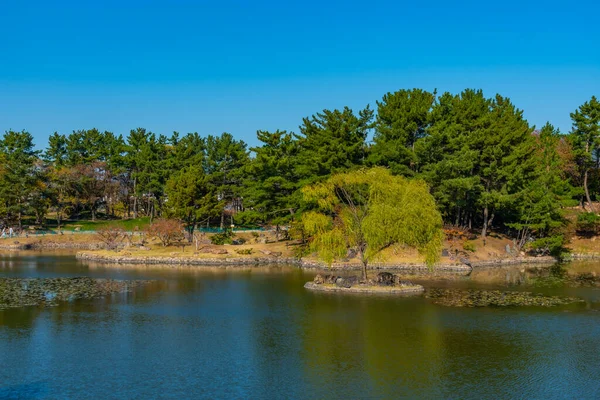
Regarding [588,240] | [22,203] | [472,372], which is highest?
[22,203]

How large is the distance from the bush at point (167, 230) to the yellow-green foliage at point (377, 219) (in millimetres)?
22766

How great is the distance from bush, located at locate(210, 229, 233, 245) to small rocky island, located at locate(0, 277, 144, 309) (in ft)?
70.3

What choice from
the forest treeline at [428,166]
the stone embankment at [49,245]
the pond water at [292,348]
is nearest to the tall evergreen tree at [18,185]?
the forest treeline at [428,166]

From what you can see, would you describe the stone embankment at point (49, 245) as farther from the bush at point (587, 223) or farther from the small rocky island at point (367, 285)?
the bush at point (587, 223)

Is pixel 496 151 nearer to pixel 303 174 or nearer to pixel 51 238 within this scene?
pixel 303 174

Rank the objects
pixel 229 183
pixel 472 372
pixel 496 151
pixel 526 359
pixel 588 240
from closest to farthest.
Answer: pixel 472 372 → pixel 526 359 → pixel 496 151 → pixel 588 240 → pixel 229 183

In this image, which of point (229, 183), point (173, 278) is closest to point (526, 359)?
point (173, 278)

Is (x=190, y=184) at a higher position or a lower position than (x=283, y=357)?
higher

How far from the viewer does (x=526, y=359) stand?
1014 inches

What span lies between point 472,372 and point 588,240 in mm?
56426

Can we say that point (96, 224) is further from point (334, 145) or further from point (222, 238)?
point (334, 145)

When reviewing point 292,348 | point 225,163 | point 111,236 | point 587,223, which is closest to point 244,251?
point 111,236

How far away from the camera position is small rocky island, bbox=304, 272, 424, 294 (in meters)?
41.2

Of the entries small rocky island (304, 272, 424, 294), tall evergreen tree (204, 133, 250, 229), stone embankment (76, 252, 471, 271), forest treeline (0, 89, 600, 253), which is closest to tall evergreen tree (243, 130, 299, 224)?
forest treeline (0, 89, 600, 253)
